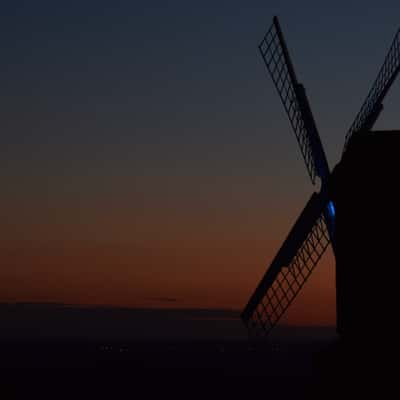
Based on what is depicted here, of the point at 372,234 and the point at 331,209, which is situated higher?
the point at 331,209

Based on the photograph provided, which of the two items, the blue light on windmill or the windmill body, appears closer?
the windmill body

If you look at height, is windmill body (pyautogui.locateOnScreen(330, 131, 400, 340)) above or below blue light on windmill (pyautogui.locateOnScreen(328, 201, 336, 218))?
below

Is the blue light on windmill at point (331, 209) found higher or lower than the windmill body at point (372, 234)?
higher

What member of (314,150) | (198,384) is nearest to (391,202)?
(314,150)

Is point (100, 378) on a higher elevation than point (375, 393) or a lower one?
higher

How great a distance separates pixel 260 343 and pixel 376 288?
8.07 meters

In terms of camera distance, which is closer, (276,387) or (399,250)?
(399,250)

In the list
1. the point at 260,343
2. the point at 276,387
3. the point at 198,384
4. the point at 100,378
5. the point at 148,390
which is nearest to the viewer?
the point at 260,343

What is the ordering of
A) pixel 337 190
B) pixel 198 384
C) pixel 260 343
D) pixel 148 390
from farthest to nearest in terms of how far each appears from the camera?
1. pixel 198 384
2. pixel 148 390
3. pixel 260 343
4. pixel 337 190

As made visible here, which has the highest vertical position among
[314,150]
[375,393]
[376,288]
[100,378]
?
[100,378]

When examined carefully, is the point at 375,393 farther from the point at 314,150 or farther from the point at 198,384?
the point at 198,384

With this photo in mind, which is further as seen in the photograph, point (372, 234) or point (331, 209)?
point (331, 209)

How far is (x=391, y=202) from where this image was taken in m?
19.8

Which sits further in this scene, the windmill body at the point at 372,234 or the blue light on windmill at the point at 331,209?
the blue light on windmill at the point at 331,209
